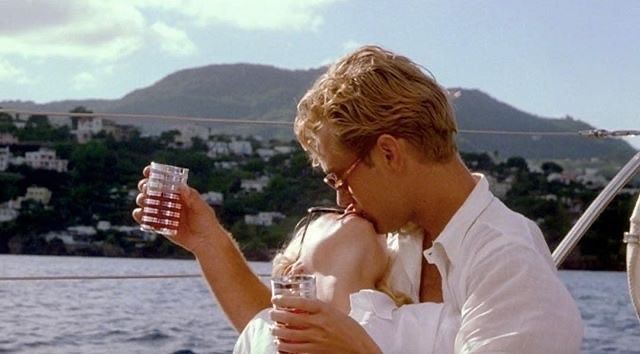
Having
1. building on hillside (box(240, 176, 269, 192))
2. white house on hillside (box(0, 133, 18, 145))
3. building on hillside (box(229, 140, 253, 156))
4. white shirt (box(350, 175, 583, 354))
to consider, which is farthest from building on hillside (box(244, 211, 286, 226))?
white shirt (box(350, 175, 583, 354))

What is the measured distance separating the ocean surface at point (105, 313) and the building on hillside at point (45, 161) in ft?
1.08

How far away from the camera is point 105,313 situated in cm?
545

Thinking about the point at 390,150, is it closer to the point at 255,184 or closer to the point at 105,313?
the point at 255,184

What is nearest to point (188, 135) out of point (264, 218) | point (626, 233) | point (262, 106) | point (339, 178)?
point (264, 218)

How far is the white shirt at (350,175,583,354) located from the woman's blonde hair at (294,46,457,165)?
0.38ft

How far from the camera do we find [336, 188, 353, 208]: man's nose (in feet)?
6.49

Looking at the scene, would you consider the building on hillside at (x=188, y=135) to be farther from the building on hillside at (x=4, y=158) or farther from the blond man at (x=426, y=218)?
the blond man at (x=426, y=218)

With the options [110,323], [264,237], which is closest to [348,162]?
[264,237]

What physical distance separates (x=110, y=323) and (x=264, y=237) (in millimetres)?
1958

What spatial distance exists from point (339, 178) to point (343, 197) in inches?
4.9

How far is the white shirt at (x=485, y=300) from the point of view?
1708mm

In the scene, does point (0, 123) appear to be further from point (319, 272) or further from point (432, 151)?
point (432, 151)

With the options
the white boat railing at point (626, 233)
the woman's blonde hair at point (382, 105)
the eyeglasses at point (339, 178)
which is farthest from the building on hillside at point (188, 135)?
the woman's blonde hair at point (382, 105)

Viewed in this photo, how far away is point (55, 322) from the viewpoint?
4.93m
